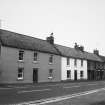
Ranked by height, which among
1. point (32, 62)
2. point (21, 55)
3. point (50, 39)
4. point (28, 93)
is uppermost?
point (50, 39)

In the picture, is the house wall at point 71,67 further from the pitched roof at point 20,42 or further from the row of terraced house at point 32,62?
the pitched roof at point 20,42

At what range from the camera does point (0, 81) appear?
26703 mm

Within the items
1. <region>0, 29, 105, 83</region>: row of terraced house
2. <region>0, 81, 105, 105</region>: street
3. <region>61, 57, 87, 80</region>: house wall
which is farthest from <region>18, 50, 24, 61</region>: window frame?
<region>61, 57, 87, 80</region>: house wall

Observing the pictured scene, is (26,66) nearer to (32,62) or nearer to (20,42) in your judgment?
(32,62)

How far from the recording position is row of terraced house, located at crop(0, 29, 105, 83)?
27.8 metres

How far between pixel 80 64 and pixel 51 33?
42.7 feet

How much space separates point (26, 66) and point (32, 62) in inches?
69.0

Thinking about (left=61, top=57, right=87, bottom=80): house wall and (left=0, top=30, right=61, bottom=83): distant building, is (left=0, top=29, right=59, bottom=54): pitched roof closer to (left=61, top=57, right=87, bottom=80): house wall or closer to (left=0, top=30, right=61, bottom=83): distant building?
(left=0, top=30, right=61, bottom=83): distant building

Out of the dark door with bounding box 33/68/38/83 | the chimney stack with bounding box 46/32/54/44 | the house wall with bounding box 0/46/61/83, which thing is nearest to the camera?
the house wall with bounding box 0/46/61/83

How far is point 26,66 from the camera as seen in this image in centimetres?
3117

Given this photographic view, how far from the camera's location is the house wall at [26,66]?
2725 cm

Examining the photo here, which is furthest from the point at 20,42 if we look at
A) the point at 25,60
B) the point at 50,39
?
the point at 50,39

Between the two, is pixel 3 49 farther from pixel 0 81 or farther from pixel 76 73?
pixel 76 73

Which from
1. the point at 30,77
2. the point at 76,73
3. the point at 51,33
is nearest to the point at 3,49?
the point at 30,77
